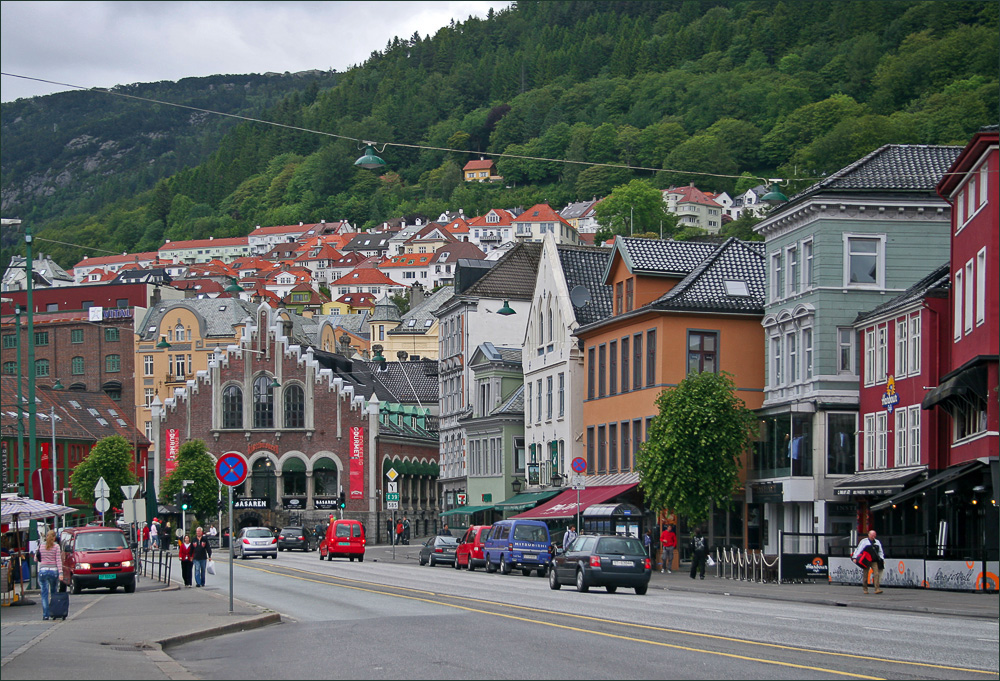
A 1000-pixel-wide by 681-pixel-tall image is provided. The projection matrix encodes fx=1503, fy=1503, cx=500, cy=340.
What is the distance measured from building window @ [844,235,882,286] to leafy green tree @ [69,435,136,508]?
59585 millimetres

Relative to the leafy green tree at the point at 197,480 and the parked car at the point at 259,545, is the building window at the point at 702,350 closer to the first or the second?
the parked car at the point at 259,545

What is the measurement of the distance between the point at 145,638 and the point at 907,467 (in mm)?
25685

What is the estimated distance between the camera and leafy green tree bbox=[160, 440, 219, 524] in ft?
309

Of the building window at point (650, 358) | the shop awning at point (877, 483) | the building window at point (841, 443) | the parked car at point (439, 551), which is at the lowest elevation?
the parked car at point (439, 551)

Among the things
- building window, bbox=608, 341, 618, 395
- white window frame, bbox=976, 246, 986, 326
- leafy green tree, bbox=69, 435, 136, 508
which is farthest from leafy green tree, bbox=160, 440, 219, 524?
white window frame, bbox=976, 246, 986, 326

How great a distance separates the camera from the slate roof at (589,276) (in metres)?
64.0

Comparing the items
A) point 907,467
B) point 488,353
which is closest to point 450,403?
point 488,353

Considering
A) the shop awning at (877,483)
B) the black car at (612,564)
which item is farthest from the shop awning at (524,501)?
the black car at (612,564)

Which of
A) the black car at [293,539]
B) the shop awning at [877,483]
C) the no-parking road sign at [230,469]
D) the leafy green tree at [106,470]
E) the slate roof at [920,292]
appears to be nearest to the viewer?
the no-parking road sign at [230,469]

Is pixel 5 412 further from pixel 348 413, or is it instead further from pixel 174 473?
pixel 348 413

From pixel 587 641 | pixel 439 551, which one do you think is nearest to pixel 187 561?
pixel 439 551

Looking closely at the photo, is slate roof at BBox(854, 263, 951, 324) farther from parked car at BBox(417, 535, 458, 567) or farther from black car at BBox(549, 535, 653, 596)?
parked car at BBox(417, 535, 458, 567)

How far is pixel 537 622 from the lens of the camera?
23625 mm

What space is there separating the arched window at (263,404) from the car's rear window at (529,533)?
56207mm
